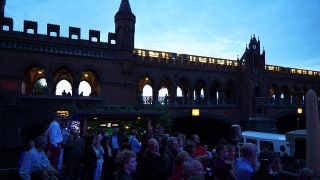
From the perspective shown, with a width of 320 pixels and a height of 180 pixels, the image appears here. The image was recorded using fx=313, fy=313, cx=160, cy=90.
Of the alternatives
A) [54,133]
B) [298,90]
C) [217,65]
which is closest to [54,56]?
[54,133]

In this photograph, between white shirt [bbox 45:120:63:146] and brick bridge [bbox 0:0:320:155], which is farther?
brick bridge [bbox 0:0:320:155]

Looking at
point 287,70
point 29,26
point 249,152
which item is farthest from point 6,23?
point 287,70

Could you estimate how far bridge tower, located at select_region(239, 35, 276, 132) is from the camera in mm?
31656

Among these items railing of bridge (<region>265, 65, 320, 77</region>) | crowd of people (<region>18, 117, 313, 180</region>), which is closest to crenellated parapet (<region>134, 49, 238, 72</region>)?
railing of bridge (<region>265, 65, 320, 77</region>)

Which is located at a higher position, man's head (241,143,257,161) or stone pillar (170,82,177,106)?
stone pillar (170,82,177,106)

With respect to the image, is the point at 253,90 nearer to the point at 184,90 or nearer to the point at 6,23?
the point at 184,90

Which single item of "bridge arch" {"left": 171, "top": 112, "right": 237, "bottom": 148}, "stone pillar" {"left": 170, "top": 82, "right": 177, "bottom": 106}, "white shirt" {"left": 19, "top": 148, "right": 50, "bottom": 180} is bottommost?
"bridge arch" {"left": 171, "top": 112, "right": 237, "bottom": 148}

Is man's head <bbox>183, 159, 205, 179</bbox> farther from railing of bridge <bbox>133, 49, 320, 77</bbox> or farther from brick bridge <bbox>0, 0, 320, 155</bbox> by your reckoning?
railing of bridge <bbox>133, 49, 320, 77</bbox>

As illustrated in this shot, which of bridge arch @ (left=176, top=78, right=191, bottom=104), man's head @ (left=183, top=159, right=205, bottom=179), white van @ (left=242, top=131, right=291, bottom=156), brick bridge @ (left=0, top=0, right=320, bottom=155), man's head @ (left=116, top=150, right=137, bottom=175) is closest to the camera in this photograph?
man's head @ (left=183, top=159, right=205, bottom=179)

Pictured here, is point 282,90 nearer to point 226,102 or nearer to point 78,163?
point 226,102

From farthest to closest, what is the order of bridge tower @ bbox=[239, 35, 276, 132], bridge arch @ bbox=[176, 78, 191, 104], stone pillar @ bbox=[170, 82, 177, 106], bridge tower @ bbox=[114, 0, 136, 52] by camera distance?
bridge tower @ bbox=[239, 35, 276, 132], bridge arch @ bbox=[176, 78, 191, 104], stone pillar @ bbox=[170, 82, 177, 106], bridge tower @ bbox=[114, 0, 136, 52]

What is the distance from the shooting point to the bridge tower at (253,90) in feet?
104

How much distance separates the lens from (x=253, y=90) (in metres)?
32.0

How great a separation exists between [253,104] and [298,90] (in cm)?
1088
